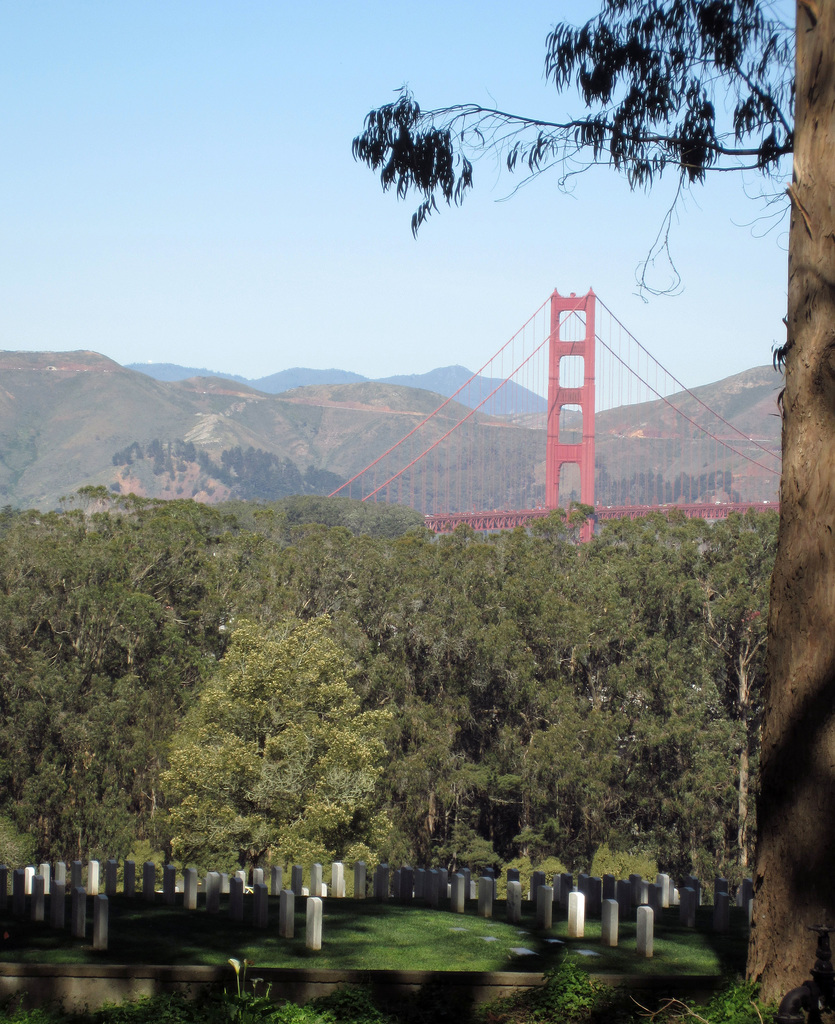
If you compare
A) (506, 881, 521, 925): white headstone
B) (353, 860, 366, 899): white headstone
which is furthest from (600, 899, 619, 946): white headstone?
(353, 860, 366, 899): white headstone

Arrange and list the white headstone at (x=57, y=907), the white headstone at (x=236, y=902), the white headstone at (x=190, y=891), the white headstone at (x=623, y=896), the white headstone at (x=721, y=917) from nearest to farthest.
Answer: the white headstone at (x=57, y=907) → the white headstone at (x=236, y=902) → the white headstone at (x=721, y=917) → the white headstone at (x=190, y=891) → the white headstone at (x=623, y=896)

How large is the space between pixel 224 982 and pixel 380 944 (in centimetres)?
196

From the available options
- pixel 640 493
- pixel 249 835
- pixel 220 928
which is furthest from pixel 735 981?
pixel 640 493

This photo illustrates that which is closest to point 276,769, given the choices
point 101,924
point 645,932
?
point 101,924

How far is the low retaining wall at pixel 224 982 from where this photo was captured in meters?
6.21

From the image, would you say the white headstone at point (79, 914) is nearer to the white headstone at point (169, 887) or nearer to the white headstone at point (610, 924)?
the white headstone at point (169, 887)

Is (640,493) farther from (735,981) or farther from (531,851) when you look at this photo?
(735,981)

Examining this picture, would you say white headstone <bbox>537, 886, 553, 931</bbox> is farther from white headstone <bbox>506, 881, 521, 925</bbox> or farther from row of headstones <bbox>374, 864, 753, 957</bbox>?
white headstone <bbox>506, 881, 521, 925</bbox>

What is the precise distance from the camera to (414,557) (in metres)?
35.8

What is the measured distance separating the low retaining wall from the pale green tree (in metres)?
13.5

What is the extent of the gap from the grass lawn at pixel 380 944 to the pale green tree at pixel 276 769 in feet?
36.0

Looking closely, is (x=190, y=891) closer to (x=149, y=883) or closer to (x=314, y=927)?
(x=149, y=883)

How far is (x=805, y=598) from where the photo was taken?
631 centimetres

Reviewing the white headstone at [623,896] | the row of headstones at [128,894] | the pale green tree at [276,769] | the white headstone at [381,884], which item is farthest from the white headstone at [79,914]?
the pale green tree at [276,769]
